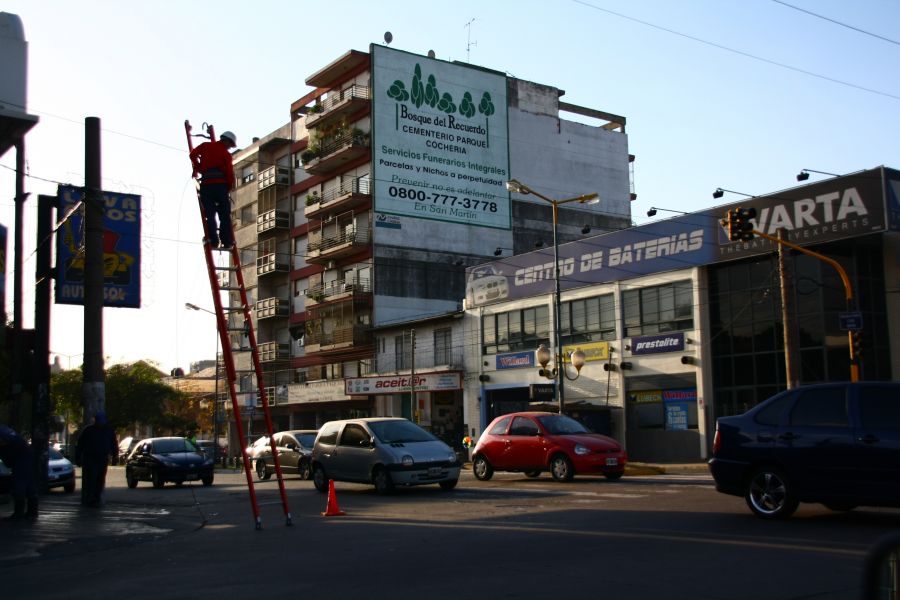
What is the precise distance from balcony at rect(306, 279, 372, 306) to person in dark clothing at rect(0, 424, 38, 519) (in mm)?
41286

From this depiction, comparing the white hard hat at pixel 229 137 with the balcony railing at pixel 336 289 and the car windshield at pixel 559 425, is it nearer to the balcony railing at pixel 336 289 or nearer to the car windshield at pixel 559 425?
the car windshield at pixel 559 425

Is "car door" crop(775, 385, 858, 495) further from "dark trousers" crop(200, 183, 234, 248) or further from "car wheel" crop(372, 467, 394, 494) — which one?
"car wheel" crop(372, 467, 394, 494)

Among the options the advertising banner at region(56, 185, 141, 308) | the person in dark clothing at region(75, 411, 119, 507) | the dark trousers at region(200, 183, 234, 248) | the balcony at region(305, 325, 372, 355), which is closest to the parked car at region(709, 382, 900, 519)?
the dark trousers at region(200, 183, 234, 248)

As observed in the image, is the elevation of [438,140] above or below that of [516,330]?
above

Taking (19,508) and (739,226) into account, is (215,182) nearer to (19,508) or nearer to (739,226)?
(19,508)

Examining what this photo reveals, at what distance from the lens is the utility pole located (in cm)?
1834

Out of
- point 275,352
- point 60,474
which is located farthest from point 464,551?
point 275,352

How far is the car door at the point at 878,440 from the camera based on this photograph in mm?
10180

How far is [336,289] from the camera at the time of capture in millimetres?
59188

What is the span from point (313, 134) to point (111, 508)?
4536cm

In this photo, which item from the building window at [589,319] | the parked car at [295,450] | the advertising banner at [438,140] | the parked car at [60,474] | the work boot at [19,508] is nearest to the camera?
the work boot at [19,508]

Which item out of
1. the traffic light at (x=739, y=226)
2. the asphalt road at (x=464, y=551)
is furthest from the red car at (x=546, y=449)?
the traffic light at (x=739, y=226)

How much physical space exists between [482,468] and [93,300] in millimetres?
10007

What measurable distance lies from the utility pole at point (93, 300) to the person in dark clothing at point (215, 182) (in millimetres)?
6857
